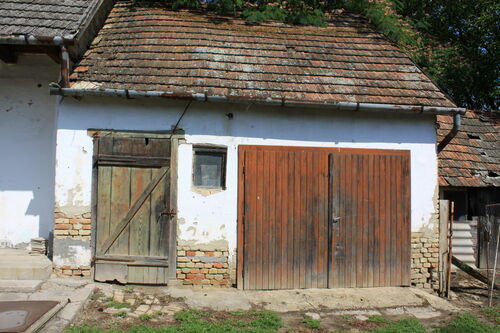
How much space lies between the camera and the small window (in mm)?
6648

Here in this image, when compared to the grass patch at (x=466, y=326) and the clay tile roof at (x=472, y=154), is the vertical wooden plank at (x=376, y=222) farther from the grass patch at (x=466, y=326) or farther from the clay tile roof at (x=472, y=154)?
the clay tile roof at (x=472, y=154)

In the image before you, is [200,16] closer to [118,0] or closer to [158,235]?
[118,0]

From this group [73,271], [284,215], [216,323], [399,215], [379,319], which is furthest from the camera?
[399,215]

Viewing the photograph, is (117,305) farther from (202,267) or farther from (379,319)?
(379,319)

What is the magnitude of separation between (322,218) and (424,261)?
1.95m

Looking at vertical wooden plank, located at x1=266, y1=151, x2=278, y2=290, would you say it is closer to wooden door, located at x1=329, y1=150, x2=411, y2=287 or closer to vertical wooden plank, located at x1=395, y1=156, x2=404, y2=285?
wooden door, located at x1=329, y1=150, x2=411, y2=287

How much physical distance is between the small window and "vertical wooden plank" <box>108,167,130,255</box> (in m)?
1.08

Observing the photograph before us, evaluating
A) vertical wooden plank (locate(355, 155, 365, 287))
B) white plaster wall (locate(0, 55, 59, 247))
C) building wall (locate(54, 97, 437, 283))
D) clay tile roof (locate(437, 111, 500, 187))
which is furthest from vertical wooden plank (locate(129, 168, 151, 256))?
clay tile roof (locate(437, 111, 500, 187))

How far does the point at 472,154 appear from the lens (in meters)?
8.95

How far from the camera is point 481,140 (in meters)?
9.48

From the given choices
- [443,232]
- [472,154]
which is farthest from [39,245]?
[472,154]

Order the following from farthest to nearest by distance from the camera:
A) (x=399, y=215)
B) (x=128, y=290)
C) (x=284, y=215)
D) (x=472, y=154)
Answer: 1. (x=472, y=154)
2. (x=399, y=215)
3. (x=284, y=215)
4. (x=128, y=290)

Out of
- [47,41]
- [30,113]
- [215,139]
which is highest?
[47,41]

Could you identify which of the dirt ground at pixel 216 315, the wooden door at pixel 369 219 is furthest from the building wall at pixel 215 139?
the dirt ground at pixel 216 315
